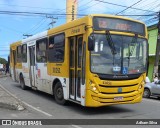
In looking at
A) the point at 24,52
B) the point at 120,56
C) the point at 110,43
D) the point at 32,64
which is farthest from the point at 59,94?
the point at 24,52

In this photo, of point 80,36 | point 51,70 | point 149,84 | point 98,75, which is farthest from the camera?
point 149,84

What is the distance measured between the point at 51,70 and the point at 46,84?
1.04 m

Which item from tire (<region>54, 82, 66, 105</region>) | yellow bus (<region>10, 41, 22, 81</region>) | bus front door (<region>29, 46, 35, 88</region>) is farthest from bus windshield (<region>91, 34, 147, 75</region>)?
yellow bus (<region>10, 41, 22, 81</region>)

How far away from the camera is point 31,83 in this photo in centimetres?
1716

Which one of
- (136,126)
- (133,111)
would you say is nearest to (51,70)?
(133,111)

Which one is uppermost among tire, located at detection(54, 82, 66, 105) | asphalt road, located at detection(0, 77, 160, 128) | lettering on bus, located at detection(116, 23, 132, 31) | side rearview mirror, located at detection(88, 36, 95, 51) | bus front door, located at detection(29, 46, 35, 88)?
lettering on bus, located at detection(116, 23, 132, 31)

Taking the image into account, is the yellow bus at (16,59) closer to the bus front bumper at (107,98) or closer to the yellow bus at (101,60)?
the yellow bus at (101,60)

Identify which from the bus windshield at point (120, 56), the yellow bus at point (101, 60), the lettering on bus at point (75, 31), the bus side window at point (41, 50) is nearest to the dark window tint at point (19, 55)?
the bus side window at point (41, 50)

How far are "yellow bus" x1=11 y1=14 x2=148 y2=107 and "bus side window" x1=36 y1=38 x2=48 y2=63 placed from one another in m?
1.69

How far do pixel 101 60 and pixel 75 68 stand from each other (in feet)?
4.07

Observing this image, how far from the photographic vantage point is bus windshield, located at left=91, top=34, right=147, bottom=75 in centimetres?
1059

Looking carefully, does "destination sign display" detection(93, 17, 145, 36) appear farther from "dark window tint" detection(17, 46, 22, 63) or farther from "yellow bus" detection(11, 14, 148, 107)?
"dark window tint" detection(17, 46, 22, 63)

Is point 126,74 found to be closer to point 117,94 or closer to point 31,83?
point 117,94

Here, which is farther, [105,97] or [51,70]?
[51,70]
